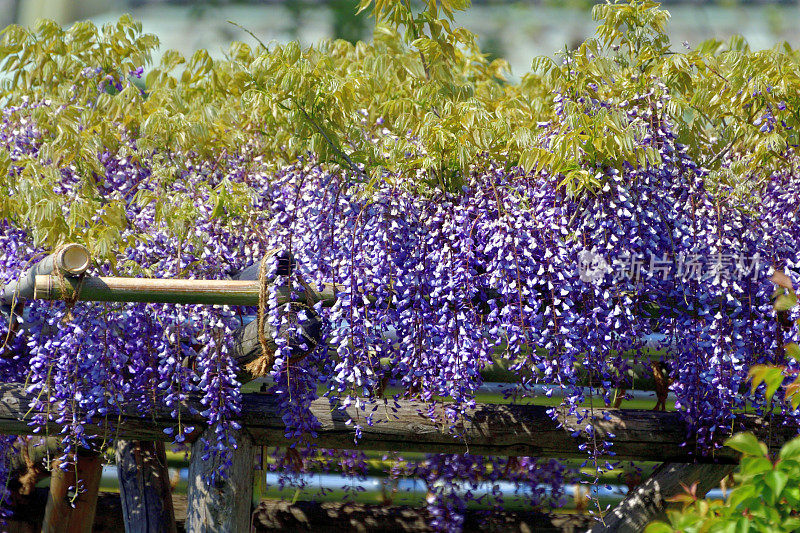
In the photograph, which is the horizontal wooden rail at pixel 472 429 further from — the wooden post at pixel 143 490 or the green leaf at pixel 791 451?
the green leaf at pixel 791 451

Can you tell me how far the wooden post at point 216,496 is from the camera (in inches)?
134

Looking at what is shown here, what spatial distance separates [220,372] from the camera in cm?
317

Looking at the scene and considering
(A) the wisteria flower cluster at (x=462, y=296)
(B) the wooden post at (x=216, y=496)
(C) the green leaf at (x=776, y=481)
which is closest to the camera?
(C) the green leaf at (x=776, y=481)

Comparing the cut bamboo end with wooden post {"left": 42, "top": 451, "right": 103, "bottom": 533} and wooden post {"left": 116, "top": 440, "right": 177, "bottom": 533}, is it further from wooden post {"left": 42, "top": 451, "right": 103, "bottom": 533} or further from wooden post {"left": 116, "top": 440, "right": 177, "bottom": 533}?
wooden post {"left": 42, "top": 451, "right": 103, "bottom": 533}

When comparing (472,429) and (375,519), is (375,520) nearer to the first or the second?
Result: (375,519)

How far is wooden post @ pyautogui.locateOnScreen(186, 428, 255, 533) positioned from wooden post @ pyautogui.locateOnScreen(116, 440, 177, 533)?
0.60 meters

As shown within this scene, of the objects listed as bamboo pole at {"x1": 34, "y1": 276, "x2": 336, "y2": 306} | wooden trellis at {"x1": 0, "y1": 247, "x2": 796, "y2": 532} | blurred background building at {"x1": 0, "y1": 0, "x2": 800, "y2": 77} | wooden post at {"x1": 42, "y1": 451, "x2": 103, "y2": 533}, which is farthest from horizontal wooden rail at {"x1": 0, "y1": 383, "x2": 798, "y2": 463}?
blurred background building at {"x1": 0, "y1": 0, "x2": 800, "y2": 77}

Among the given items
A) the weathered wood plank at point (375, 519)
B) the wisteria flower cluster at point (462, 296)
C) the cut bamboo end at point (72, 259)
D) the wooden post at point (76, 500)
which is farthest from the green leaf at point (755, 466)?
the wooden post at point (76, 500)

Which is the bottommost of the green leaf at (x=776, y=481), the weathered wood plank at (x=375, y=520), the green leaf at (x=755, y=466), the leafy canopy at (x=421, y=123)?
the weathered wood plank at (x=375, y=520)

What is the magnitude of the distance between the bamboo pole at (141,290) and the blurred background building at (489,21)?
3303 millimetres

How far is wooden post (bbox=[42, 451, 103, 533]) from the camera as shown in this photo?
169 inches

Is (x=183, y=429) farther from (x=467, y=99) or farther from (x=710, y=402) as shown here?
(x=710, y=402)

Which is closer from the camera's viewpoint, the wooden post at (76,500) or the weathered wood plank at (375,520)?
the wooden post at (76,500)

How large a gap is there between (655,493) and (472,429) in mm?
879
